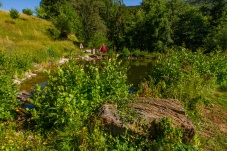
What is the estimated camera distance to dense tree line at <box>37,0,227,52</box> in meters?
39.6

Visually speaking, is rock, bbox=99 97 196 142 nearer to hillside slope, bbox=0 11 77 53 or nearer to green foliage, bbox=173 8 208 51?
hillside slope, bbox=0 11 77 53

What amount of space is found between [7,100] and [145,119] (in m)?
4.09

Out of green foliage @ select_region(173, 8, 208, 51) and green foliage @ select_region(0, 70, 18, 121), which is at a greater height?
green foliage @ select_region(173, 8, 208, 51)

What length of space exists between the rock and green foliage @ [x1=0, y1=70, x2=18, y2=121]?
286 centimetres

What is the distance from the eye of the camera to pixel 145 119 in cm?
488

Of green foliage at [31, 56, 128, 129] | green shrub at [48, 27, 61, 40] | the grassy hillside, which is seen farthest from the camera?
green shrub at [48, 27, 61, 40]

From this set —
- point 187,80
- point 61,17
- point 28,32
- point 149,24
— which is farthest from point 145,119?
point 149,24

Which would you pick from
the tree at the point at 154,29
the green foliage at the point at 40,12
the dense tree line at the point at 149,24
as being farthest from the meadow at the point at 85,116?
the green foliage at the point at 40,12

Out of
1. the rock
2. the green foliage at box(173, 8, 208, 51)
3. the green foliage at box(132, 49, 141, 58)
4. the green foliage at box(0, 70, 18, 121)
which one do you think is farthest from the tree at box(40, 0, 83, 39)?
the rock

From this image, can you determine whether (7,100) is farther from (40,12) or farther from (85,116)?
(40,12)

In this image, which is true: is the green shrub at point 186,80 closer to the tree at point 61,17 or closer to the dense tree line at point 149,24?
the dense tree line at point 149,24

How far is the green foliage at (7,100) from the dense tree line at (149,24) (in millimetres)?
32155

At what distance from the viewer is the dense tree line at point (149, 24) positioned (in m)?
39.6

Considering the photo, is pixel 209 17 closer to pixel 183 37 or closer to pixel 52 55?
pixel 183 37
